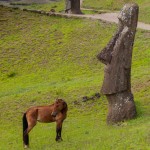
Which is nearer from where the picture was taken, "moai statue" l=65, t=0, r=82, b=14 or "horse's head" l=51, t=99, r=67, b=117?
"horse's head" l=51, t=99, r=67, b=117

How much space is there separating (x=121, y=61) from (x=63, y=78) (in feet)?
28.2

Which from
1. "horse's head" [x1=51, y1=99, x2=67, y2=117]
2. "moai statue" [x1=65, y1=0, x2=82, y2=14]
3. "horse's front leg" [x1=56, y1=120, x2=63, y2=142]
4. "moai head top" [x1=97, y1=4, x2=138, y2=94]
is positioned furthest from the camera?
"moai statue" [x1=65, y1=0, x2=82, y2=14]

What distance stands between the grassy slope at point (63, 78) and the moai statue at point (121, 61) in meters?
0.57

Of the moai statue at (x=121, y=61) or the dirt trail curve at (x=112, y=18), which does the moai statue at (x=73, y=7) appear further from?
the moai statue at (x=121, y=61)

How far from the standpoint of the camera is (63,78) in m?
26.3

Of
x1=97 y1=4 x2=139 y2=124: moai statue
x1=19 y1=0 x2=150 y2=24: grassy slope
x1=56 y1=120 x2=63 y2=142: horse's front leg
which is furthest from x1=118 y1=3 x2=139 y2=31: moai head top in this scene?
x1=19 y1=0 x2=150 y2=24: grassy slope

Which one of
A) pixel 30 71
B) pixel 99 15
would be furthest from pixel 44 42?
pixel 99 15

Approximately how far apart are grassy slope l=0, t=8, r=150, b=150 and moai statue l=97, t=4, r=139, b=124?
567 mm

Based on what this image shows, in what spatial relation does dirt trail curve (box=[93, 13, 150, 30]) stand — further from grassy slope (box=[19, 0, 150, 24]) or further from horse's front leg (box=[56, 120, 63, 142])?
horse's front leg (box=[56, 120, 63, 142])

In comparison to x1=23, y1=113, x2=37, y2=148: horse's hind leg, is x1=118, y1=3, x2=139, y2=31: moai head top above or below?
above

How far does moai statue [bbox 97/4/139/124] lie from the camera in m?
18.0

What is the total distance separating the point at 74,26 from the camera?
3322cm

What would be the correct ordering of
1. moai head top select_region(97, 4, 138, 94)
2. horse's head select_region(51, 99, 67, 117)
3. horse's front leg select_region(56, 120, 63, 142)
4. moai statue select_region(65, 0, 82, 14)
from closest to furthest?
horse's head select_region(51, 99, 67, 117) < horse's front leg select_region(56, 120, 63, 142) < moai head top select_region(97, 4, 138, 94) < moai statue select_region(65, 0, 82, 14)

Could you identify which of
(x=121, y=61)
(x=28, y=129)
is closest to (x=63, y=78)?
(x=121, y=61)
